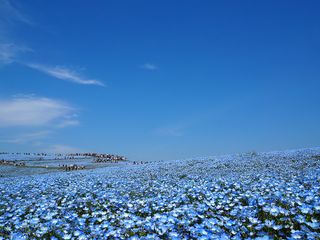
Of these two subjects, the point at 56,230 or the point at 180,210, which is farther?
the point at 180,210

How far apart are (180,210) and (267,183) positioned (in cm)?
461

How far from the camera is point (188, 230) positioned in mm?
5730

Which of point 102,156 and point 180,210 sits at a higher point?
point 102,156

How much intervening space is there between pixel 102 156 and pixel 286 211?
156 feet

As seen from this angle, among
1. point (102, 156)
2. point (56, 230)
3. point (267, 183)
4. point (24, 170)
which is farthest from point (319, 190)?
point (102, 156)

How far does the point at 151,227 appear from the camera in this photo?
229 inches

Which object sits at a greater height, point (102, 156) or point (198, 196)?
point (102, 156)

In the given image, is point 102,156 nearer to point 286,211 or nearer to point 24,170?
point 24,170

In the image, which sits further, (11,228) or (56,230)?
(11,228)

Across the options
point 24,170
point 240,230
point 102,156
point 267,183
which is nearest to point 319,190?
point 267,183

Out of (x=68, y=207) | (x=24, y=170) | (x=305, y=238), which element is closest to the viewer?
(x=305, y=238)

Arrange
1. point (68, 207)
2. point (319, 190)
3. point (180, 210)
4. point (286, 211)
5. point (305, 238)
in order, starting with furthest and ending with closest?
point (68, 207) < point (319, 190) < point (180, 210) < point (286, 211) < point (305, 238)

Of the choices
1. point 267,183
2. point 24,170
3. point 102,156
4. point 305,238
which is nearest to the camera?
point 305,238

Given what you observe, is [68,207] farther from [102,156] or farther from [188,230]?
[102,156]
